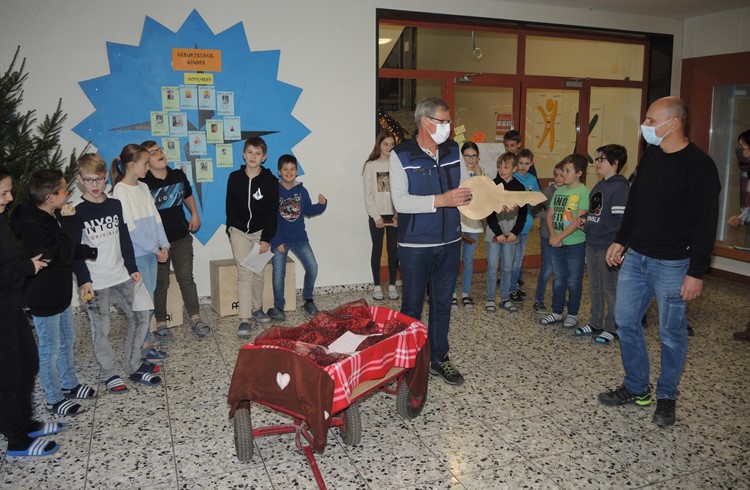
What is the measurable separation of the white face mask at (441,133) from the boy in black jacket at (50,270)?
83.6 inches

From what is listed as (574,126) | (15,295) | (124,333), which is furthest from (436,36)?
(15,295)

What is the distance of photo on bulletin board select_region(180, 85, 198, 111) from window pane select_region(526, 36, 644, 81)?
392 cm

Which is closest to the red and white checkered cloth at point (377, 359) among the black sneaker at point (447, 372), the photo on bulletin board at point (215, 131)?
the black sneaker at point (447, 372)

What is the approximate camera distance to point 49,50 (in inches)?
190

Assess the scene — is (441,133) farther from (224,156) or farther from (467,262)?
(224,156)

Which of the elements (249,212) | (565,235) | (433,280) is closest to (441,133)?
(433,280)

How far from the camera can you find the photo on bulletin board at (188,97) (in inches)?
207

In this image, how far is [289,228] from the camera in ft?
16.9

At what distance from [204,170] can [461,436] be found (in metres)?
3.62

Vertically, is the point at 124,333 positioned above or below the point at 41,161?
below

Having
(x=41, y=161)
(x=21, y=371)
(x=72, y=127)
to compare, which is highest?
(x=72, y=127)

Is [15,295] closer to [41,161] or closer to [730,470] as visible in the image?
[41,161]

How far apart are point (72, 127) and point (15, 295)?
2.70m

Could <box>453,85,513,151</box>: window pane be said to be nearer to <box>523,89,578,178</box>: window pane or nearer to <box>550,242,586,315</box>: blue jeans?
<box>523,89,578,178</box>: window pane
